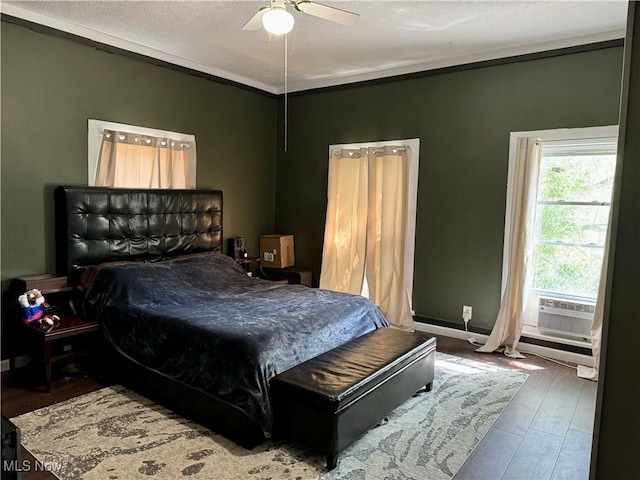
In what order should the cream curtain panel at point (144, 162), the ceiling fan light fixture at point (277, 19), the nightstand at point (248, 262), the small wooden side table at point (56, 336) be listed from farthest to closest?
the nightstand at point (248, 262), the cream curtain panel at point (144, 162), the small wooden side table at point (56, 336), the ceiling fan light fixture at point (277, 19)

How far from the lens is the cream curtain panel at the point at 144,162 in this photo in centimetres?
390

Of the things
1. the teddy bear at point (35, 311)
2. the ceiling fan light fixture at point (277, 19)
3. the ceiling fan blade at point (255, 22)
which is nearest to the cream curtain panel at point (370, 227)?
the ceiling fan blade at point (255, 22)

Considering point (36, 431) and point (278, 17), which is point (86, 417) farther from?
point (278, 17)

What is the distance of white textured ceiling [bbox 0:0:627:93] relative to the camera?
317cm

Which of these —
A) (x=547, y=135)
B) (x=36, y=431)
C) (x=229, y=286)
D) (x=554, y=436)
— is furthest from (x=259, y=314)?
(x=547, y=135)

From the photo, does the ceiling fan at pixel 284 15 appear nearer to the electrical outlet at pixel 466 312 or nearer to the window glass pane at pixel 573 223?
the window glass pane at pixel 573 223

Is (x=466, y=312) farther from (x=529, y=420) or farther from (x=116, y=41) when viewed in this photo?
(x=116, y=41)

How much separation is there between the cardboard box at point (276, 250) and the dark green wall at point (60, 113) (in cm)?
92

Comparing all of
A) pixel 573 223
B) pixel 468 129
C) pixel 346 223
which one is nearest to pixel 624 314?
pixel 573 223

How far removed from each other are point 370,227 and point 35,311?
10.5 feet

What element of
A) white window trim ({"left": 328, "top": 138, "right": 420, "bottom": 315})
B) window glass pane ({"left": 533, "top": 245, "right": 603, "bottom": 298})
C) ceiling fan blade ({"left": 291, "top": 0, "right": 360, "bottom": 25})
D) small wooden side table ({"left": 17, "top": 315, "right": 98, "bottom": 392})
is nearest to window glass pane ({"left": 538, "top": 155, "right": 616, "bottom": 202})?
window glass pane ({"left": 533, "top": 245, "right": 603, "bottom": 298})

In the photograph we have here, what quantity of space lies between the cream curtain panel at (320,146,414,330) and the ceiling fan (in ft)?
6.99

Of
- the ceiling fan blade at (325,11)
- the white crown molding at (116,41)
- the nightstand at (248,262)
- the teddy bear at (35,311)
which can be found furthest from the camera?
the nightstand at (248,262)

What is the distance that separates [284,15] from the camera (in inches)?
95.3
